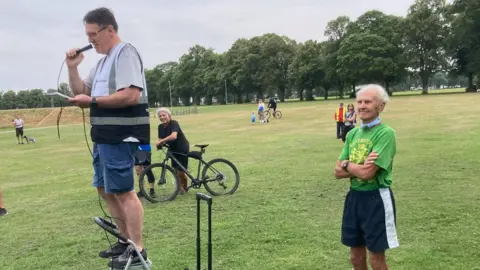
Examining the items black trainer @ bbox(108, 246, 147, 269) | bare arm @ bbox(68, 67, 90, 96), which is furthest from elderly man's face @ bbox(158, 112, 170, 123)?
black trainer @ bbox(108, 246, 147, 269)

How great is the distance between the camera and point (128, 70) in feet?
11.7

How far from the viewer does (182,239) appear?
6.00 metres

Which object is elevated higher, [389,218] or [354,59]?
[354,59]

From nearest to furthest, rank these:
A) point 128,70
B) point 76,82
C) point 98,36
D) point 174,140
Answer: point 128,70 < point 98,36 < point 76,82 < point 174,140

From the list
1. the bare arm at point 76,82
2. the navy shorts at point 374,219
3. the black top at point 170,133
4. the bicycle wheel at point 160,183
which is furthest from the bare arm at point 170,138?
the navy shorts at point 374,219

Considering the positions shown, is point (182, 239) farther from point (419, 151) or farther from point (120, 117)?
point (419, 151)

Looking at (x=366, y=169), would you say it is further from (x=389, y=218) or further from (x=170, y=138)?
(x=170, y=138)

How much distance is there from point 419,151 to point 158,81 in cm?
12988

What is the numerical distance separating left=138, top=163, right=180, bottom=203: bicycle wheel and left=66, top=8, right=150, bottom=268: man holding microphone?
487 centimetres

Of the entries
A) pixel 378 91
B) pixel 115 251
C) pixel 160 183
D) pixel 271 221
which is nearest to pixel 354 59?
pixel 160 183

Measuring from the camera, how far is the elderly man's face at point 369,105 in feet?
11.7

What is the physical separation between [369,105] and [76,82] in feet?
8.22

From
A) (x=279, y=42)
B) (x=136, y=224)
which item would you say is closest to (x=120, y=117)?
(x=136, y=224)

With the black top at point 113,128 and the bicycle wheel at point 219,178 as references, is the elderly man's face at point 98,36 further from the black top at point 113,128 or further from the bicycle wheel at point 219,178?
the bicycle wheel at point 219,178
